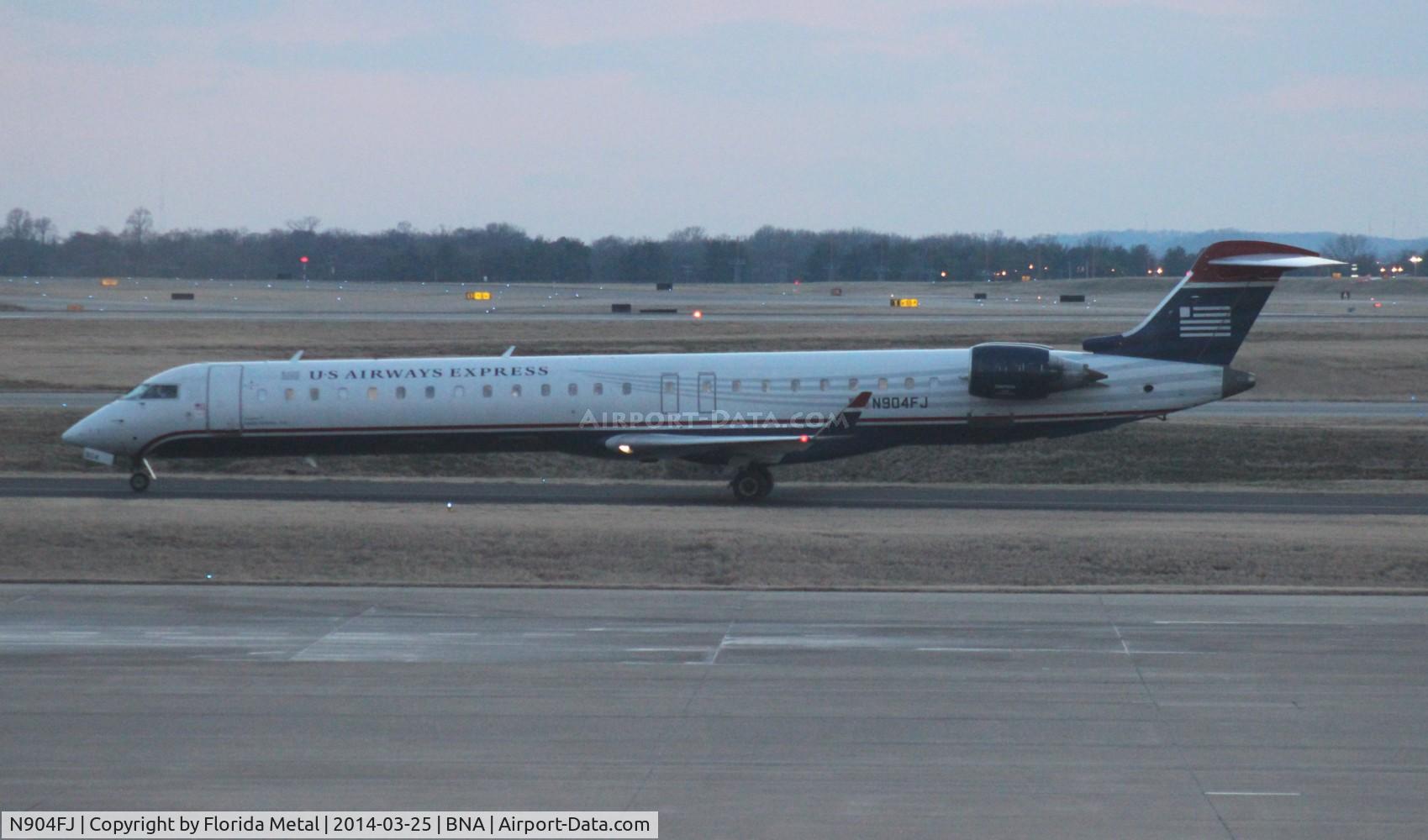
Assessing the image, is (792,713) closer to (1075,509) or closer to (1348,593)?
(1348,593)

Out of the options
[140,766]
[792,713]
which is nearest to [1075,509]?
[792,713]

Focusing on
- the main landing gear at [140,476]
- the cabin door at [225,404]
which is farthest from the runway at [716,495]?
the cabin door at [225,404]

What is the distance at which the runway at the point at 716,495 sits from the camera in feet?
89.6

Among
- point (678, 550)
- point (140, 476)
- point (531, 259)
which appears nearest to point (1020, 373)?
point (678, 550)

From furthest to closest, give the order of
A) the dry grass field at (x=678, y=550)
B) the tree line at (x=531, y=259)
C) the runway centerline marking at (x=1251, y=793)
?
the tree line at (x=531, y=259)
the dry grass field at (x=678, y=550)
the runway centerline marking at (x=1251, y=793)

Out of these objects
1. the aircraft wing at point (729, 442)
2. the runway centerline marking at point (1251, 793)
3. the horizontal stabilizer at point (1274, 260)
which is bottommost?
the runway centerline marking at point (1251, 793)

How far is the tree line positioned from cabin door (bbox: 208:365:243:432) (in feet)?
404

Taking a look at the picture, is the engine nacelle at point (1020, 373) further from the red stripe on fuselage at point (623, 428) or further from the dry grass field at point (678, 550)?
the dry grass field at point (678, 550)

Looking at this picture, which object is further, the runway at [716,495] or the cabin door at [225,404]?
the cabin door at [225,404]

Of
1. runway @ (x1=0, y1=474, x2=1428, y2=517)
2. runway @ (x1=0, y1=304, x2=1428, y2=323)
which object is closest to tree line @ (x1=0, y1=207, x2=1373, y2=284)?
runway @ (x1=0, y1=304, x2=1428, y2=323)

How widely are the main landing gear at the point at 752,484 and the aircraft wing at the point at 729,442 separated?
588mm

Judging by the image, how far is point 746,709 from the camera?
13.2 meters

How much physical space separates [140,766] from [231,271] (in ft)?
531

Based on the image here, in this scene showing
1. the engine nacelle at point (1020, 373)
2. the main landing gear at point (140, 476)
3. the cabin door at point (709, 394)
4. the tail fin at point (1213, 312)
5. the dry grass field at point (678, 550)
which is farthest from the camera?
the main landing gear at point (140, 476)
